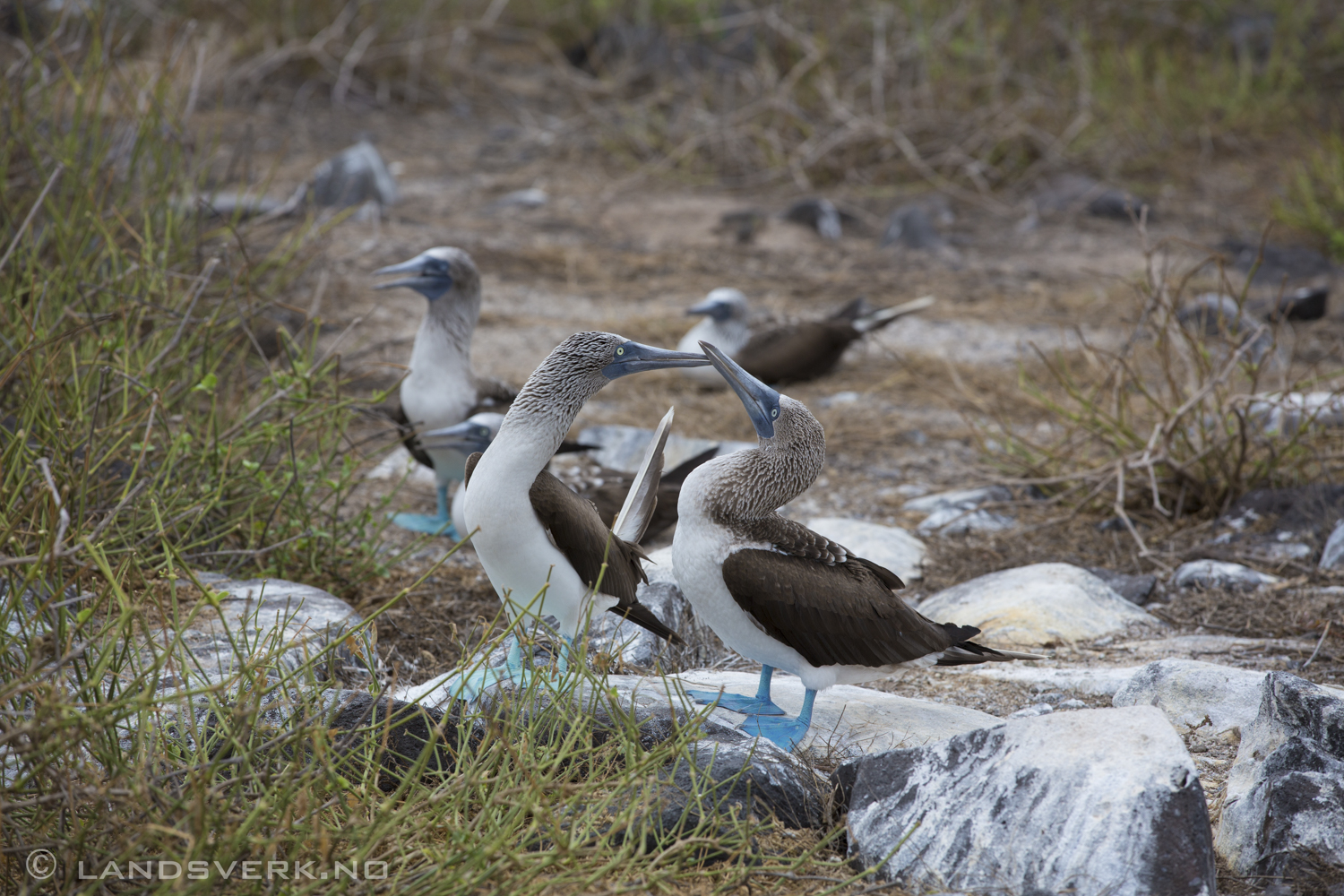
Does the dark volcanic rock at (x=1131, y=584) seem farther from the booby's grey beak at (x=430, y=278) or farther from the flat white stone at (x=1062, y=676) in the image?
the booby's grey beak at (x=430, y=278)

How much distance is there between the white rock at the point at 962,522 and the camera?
14.7 feet

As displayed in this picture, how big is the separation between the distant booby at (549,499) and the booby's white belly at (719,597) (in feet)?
0.61

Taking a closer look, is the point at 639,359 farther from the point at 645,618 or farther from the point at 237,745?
the point at 237,745

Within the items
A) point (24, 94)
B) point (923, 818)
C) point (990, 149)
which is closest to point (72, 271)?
point (24, 94)

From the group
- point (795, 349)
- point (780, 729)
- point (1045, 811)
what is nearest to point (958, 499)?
point (795, 349)

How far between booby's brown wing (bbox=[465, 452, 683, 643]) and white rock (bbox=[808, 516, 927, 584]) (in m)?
1.34

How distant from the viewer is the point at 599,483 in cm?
446

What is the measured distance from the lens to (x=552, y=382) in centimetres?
259

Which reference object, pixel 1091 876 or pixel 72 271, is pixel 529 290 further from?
pixel 1091 876

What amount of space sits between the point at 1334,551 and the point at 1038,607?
120 centimetres

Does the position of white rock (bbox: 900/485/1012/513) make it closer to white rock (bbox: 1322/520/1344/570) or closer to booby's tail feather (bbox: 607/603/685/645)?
white rock (bbox: 1322/520/1344/570)

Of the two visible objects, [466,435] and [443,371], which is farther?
[443,371]

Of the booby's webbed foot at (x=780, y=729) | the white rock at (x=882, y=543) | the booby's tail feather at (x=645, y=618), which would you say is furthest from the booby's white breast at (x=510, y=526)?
the white rock at (x=882, y=543)

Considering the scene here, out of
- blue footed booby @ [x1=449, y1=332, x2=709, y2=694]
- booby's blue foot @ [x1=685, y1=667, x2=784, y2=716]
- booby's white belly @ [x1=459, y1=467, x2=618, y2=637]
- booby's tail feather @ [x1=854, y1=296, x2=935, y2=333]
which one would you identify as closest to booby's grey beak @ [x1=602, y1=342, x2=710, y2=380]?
blue footed booby @ [x1=449, y1=332, x2=709, y2=694]
